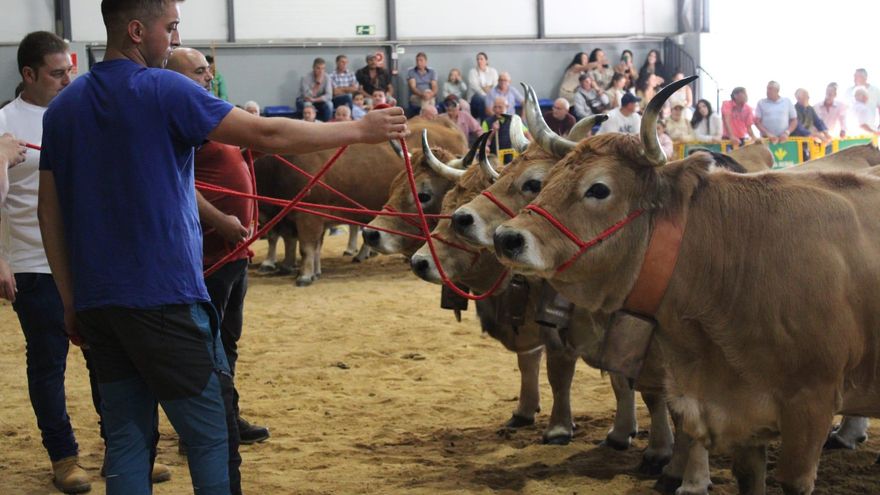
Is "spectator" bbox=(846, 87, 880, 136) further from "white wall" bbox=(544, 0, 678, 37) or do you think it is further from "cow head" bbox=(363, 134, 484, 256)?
"cow head" bbox=(363, 134, 484, 256)

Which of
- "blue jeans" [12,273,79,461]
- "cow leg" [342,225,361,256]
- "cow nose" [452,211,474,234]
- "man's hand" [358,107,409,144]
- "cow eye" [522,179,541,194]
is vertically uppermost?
"man's hand" [358,107,409,144]

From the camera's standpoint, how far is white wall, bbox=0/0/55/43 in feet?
68.1

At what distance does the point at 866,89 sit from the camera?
65.1 feet

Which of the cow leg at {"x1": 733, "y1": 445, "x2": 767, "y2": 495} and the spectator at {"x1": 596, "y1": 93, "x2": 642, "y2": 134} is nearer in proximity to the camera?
the cow leg at {"x1": 733, "y1": 445, "x2": 767, "y2": 495}

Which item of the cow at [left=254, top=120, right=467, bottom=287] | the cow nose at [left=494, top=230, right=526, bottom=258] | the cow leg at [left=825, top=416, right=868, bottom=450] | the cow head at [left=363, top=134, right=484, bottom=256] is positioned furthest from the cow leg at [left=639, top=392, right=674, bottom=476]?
the cow at [left=254, top=120, right=467, bottom=287]

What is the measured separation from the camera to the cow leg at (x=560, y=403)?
20.0ft

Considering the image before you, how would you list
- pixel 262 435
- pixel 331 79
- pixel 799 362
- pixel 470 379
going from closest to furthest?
1. pixel 799 362
2. pixel 262 435
3. pixel 470 379
4. pixel 331 79

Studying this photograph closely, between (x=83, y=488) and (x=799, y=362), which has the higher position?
(x=799, y=362)

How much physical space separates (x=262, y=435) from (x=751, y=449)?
3.07m

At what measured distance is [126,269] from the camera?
3.30 m

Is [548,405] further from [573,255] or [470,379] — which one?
[573,255]

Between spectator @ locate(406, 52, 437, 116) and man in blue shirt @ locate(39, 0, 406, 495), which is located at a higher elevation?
spectator @ locate(406, 52, 437, 116)

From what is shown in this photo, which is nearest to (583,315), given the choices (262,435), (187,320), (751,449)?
(751,449)

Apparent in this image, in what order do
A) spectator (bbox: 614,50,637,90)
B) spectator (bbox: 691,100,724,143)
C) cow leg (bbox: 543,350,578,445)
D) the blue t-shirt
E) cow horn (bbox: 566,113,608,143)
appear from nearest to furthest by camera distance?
the blue t-shirt < cow horn (bbox: 566,113,608,143) < cow leg (bbox: 543,350,578,445) < spectator (bbox: 691,100,724,143) < spectator (bbox: 614,50,637,90)
